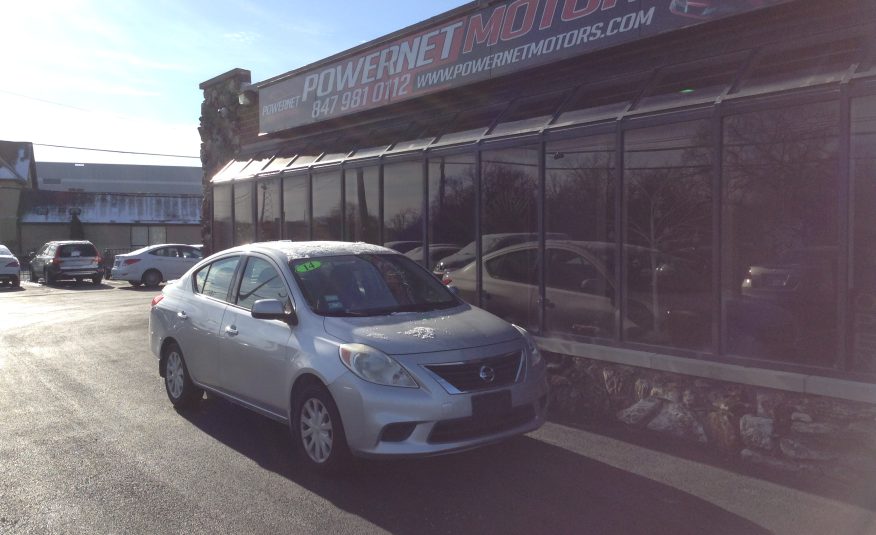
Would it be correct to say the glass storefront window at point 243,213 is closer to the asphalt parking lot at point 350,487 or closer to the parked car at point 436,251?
the parked car at point 436,251

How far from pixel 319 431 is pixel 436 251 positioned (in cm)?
498

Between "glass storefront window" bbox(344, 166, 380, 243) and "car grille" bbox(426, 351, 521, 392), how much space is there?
5.97m

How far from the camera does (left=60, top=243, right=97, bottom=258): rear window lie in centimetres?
2703

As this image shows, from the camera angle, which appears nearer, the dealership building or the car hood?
the car hood

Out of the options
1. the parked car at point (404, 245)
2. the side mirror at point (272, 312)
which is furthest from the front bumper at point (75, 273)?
the side mirror at point (272, 312)

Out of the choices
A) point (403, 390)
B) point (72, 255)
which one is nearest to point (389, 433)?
point (403, 390)

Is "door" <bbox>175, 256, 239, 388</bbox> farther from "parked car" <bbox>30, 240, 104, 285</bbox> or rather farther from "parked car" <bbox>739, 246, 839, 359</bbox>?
"parked car" <bbox>30, 240, 104, 285</bbox>

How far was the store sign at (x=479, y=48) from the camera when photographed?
289 inches

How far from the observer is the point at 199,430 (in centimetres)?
652

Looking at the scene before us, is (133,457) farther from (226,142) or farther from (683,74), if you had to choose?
(226,142)

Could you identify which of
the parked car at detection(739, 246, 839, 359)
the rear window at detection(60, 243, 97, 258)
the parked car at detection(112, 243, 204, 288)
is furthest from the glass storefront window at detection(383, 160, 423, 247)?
the rear window at detection(60, 243, 97, 258)

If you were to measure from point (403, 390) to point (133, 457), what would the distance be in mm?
2470

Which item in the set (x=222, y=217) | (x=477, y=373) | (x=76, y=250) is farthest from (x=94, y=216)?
(x=477, y=373)

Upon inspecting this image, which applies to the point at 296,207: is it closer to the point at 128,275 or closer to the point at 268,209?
the point at 268,209
